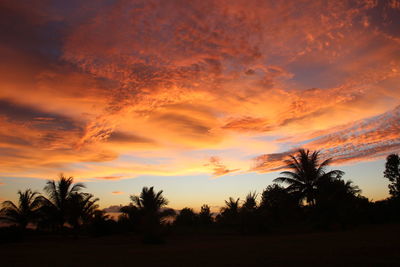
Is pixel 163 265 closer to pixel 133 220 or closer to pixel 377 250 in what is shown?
pixel 377 250

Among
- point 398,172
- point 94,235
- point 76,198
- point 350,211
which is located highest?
point 398,172

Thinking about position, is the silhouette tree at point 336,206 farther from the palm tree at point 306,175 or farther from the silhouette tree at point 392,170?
the silhouette tree at point 392,170

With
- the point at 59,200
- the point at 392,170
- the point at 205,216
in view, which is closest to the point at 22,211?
the point at 59,200

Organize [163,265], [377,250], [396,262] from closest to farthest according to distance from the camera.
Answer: [396,262] < [163,265] < [377,250]

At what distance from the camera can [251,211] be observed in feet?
82.7

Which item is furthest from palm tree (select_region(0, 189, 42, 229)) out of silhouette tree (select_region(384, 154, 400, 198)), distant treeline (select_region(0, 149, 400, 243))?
silhouette tree (select_region(384, 154, 400, 198))

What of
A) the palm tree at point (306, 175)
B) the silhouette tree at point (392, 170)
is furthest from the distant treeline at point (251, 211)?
the silhouette tree at point (392, 170)

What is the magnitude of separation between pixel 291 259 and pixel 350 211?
1831 cm

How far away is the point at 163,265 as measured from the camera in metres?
8.56

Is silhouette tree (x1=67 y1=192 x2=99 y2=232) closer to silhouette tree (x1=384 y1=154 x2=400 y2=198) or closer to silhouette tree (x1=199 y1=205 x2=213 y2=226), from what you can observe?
silhouette tree (x1=199 y1=205 x2=213 y2=226)

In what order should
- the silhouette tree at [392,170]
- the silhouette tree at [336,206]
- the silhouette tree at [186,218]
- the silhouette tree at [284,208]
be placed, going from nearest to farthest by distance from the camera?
the silhouette tree at [336,206] < the silhouette tree at [284,208] < the silhouette tree at [186,218] < the silhouette tree at [392,170]

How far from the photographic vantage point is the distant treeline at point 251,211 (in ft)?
80.9

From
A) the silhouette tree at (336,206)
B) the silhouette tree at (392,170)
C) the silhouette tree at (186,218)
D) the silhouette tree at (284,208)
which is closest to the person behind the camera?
the silhouette tree at (336,206)

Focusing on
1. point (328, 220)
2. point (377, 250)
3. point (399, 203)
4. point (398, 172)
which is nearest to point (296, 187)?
point (328, 220)
